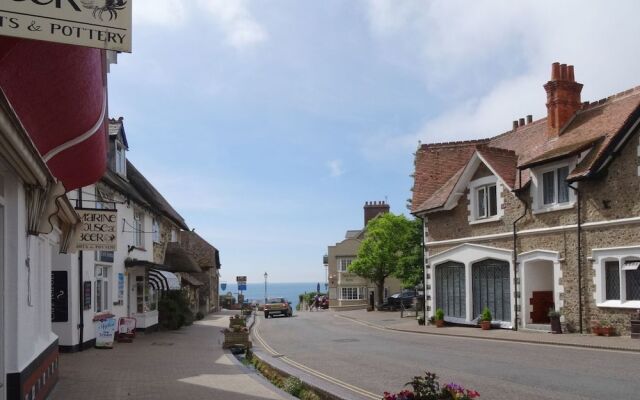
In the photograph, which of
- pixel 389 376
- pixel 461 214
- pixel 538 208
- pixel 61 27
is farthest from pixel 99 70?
pixel 461 214

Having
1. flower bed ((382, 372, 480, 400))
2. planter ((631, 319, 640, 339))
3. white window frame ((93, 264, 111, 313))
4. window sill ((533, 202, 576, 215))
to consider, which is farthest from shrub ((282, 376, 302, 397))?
window sill ((533, 202, 576, 215))

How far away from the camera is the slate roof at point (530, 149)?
69.1ft

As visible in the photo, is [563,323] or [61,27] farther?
[563,323]

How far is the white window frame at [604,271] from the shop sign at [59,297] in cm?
1628

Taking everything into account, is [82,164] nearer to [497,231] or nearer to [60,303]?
[60,303]

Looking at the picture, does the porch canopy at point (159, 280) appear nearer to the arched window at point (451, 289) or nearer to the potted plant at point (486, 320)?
the arched window at point (451, 289)

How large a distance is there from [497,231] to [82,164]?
59.3ft

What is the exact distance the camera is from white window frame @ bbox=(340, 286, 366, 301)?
209ft

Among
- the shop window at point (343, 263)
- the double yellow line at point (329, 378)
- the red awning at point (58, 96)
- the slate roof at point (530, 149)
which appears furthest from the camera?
the shop window at point (343, 263)

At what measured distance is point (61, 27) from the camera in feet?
15.7

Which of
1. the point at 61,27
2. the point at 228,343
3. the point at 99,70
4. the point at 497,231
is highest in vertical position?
the point at 99,70

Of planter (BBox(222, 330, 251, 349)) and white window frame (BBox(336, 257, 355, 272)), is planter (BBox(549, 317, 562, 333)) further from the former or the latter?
white window frame (BBox(336, 257, 355, 272))

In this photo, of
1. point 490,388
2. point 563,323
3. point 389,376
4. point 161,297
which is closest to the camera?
point 490,388

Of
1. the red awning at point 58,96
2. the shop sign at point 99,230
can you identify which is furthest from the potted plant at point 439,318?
the red awning at point 58,96
